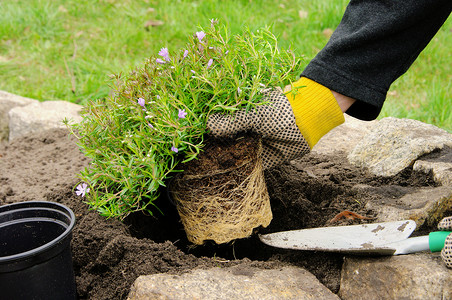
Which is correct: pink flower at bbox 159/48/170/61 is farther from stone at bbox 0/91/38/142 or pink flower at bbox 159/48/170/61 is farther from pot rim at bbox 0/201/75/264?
stone at bbox 0/91/38/142

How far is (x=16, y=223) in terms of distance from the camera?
1.92m

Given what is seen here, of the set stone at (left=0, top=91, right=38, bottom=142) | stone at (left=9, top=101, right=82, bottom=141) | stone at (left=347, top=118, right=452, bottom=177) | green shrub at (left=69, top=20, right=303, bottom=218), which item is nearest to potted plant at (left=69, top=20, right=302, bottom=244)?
green shrub at (left=69, top=20, right=303, bottom=218)

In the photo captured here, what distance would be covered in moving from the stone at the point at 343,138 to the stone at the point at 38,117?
1970 millimetres

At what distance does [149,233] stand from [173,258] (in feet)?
1.70

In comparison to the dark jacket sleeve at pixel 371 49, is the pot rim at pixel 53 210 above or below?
below


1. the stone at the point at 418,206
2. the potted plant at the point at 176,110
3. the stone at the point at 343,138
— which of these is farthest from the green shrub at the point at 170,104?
the stone at the point at 343,138

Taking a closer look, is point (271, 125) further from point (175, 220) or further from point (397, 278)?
point (175, 220)

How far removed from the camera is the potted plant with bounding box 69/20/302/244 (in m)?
1.78

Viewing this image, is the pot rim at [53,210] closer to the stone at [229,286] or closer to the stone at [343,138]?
the stone at [229,286]

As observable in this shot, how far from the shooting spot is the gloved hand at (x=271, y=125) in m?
1.82

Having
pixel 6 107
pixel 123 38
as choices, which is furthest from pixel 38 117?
pixel 123 38

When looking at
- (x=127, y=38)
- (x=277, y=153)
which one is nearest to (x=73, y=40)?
(x=127, y=38)

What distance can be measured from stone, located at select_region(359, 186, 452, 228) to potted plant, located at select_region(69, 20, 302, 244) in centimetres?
59

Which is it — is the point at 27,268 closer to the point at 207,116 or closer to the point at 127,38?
the point at 207,116
